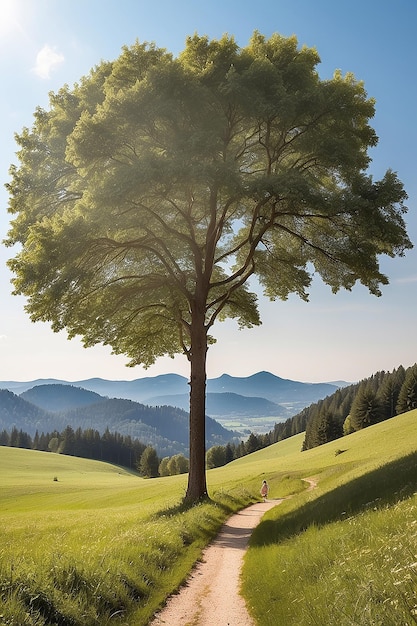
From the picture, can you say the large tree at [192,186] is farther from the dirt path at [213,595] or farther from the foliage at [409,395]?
the foliage at [409,395]

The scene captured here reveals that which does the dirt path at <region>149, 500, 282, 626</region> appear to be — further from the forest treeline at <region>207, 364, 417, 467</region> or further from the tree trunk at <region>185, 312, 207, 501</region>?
the forest treeline at <region>207, 364, 417, 467</region>

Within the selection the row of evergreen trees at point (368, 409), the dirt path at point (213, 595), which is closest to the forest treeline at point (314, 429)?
the row of evergreen trees at point (368, 409)

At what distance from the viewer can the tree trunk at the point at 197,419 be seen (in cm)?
2041

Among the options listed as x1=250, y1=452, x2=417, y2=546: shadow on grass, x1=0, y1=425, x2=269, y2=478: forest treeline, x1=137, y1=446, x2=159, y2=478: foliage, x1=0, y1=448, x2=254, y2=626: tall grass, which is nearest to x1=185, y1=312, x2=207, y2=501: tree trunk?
x1=0, y1=448, x2=254, y2=626: tall grass

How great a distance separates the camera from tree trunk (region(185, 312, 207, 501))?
20.4 meters

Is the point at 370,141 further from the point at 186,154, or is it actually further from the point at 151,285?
the point at 151,285

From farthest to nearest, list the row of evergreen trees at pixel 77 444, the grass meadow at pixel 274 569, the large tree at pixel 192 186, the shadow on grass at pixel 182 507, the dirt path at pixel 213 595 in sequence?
the row of evergreen trees at pixel 77 444
the shadow on grass at pixel 182 507
the large tree at pixel 192 186
the dirt path at pixel 213 595
the grass meadow at pixel 274 569

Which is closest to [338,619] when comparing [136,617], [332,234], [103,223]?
[136,617]

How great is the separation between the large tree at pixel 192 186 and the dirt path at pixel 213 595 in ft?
22.9

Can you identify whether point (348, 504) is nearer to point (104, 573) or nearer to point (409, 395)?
point (104, 573)

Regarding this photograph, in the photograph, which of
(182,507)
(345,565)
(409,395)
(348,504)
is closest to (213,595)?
(345,565)

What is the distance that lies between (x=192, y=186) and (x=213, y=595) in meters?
14.5

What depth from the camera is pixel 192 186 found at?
59.8 ft

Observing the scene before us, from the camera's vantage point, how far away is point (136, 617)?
8.13 m
